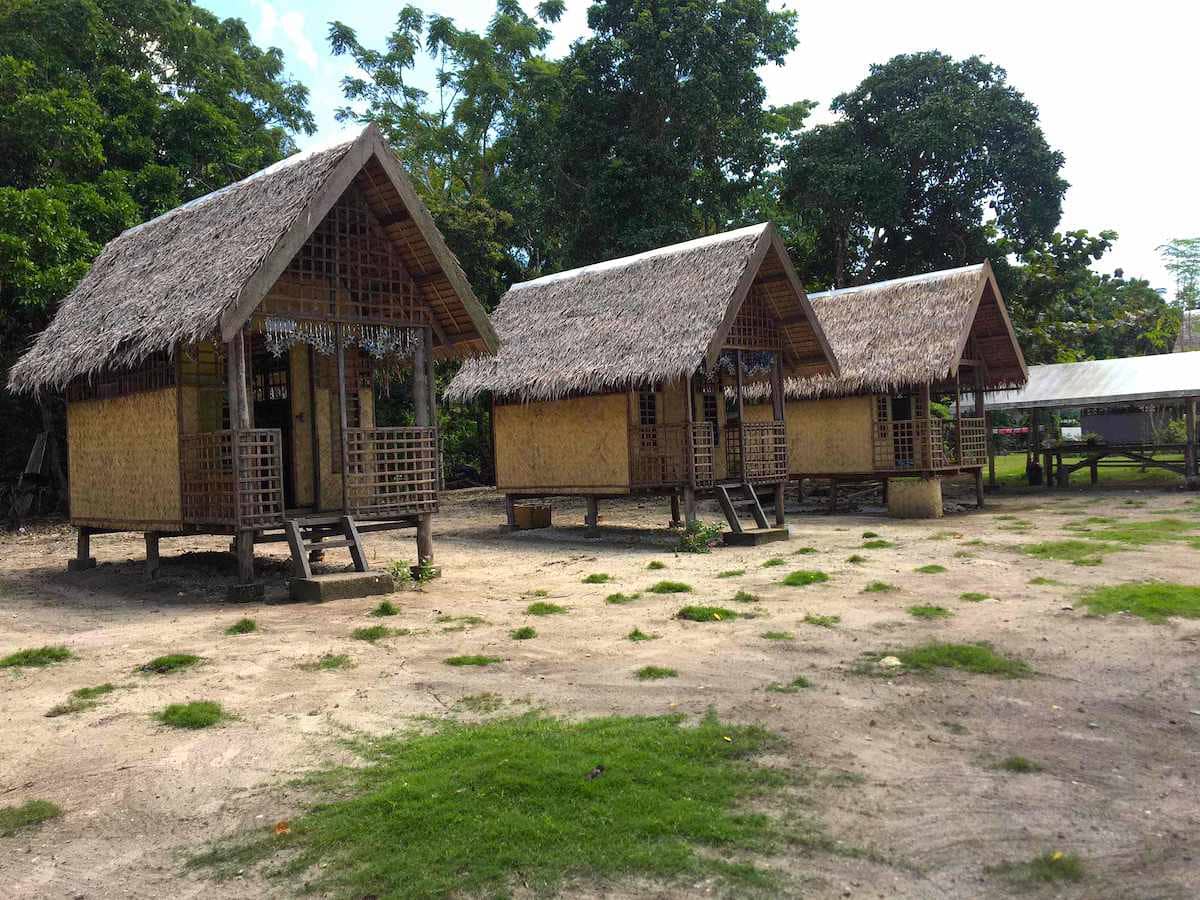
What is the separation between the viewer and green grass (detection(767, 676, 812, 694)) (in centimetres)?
583

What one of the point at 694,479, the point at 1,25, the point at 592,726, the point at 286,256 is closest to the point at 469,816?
the point at 592,726

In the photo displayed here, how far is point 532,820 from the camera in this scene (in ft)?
12.9

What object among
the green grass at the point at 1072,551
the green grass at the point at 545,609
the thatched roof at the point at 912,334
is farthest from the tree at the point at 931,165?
the green grass at the point at 545,609

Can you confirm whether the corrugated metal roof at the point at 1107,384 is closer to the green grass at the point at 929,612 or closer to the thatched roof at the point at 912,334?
the thatched roof at the point at 912,334

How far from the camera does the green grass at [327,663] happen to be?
A: 22.2 ft

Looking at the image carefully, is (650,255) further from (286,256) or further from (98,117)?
(98,117)

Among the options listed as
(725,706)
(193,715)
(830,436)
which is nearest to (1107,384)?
(830,436)

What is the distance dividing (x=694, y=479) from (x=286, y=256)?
23.3 ft

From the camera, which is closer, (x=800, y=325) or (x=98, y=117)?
(x=800, y=325)

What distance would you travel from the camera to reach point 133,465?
38.0ft

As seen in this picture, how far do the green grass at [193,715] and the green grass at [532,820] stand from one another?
3.87ft

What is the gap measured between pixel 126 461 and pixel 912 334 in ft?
44.1

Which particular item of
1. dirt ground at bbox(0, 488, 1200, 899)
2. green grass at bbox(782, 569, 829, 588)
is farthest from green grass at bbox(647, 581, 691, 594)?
green grass at bbox(782, 569, 829, 588)

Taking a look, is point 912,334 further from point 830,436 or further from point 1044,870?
point 1044,870
